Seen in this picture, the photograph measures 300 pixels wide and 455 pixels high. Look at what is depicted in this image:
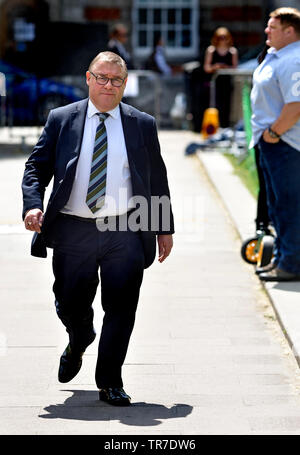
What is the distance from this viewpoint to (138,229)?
577cm

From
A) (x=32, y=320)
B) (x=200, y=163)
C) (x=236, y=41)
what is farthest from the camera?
(x=236, y=41)

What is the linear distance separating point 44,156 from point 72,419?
4.24ft

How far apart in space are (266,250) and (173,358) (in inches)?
86.6

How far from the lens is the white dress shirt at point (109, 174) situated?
18.6ft

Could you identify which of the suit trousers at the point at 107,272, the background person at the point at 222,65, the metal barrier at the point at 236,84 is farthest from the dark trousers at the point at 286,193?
the background person at the point at 222,65

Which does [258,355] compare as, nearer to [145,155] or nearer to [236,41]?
[145,155]

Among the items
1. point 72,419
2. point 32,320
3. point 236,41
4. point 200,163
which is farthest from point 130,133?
point 236,41

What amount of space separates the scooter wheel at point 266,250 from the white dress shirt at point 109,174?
305 centimetres

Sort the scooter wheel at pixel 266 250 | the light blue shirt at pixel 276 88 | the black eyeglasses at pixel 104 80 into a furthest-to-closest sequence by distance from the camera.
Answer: the scooter wheel at pixel 266 250 < the light blue shirt at pixel 276 88 < the black eyeglasses at pixel 104 80

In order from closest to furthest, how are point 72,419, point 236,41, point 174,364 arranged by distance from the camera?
point 72,419
point 174,364
point 236,41

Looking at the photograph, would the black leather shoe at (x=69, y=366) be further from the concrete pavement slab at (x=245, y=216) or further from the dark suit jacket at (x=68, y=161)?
the concrete pavement slab at (x=245, y=216)

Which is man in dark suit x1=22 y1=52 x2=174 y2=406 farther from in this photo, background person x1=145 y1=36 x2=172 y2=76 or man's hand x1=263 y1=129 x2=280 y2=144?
background person x1=145 y1=36 x2=172 y2=76

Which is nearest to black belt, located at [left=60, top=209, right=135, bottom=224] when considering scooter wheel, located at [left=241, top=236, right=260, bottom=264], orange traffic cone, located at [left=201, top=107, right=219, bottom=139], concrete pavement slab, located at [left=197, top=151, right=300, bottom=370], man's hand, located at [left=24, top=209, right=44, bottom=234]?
man's hand, located at [left=24, top=209, right=44, bottom=234]

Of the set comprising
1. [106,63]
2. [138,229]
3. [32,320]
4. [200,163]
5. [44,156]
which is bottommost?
[200,163]
